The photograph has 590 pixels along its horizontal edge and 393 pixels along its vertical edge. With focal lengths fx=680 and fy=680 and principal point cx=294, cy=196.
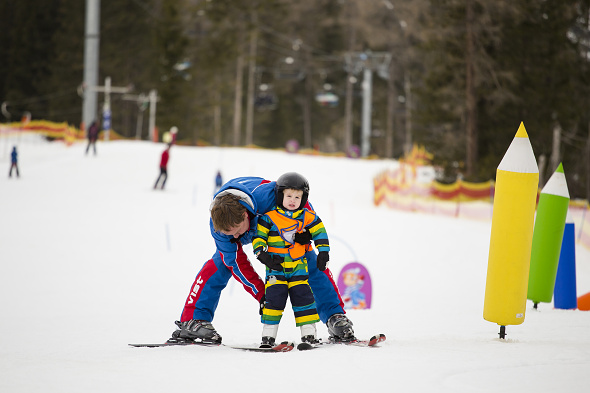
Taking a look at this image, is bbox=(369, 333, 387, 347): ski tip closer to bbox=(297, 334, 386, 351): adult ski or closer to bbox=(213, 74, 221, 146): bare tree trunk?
bbox=(297, 334, 386, 351): adult ski

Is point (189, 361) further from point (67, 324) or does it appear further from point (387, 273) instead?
point (387, 273)

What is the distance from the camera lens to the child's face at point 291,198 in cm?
516

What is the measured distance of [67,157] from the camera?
31734 mm

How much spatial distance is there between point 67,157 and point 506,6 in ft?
66.5

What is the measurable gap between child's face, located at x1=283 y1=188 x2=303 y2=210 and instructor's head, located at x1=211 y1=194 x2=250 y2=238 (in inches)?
12.5

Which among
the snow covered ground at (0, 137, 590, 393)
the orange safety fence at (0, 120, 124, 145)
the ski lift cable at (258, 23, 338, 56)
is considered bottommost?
the snow covered ground at (0, 137, 590, 393)

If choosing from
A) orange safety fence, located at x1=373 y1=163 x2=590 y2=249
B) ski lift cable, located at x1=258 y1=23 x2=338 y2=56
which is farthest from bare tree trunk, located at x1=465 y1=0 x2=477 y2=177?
ski lift cable, located at x1=258 y1=23 x2=338 y2=56

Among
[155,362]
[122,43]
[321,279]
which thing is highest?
[122,43]

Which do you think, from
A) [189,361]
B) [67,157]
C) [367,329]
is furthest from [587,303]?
[67,157]

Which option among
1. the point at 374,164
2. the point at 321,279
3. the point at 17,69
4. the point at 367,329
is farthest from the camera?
the point at 17,69

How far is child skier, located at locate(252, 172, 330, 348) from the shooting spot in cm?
518

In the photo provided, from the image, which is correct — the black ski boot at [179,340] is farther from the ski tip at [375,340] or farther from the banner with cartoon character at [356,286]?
the banner with cartoon character at [356,286]

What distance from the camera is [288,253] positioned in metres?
5.27

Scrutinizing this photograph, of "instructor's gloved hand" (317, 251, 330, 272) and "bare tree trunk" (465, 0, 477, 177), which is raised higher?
"bare tree trunk" (465, 0, 477, 177)
